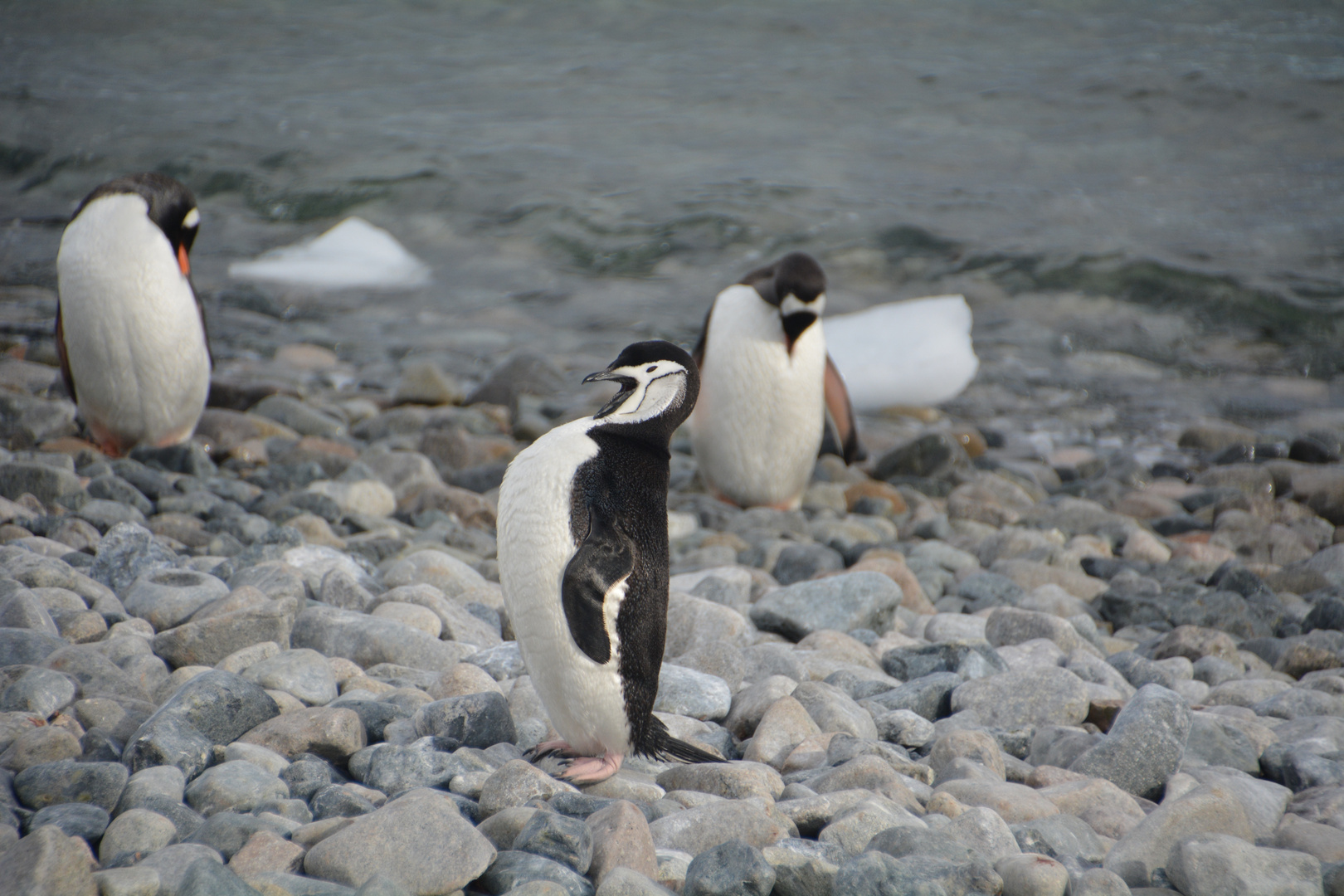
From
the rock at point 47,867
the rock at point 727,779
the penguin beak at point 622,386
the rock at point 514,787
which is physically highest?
the penguin beak at point 622,386

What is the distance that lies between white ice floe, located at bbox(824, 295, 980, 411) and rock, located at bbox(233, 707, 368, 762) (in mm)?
5207

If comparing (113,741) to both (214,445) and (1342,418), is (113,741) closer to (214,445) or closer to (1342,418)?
(214,445)

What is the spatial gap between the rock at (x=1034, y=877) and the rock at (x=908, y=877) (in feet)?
0.10

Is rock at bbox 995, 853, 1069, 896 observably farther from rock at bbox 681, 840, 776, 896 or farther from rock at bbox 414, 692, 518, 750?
rock at bbox 414, 692, 518, 750

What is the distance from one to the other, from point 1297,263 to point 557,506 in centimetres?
933

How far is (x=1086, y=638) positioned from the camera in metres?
3.31

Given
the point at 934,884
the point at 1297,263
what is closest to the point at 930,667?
the point at 934,884

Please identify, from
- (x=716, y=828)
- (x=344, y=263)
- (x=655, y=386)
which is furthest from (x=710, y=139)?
(x=716, y=828)

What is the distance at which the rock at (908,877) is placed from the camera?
1545 mm

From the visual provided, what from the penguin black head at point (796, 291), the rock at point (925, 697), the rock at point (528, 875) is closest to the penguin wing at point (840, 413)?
the penguin black head at point (796, 291)

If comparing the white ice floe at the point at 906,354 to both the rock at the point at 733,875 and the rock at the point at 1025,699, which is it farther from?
the rock at the point at 733,875

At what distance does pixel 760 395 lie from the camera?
4820mm

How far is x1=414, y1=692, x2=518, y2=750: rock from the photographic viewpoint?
2.06 meters

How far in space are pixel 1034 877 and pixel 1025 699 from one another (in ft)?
3.19
